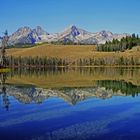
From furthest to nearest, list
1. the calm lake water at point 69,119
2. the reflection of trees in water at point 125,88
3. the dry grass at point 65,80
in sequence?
1. the dry grass at point 65,80
2. the reflection of trees in water at point 125,88
3. the calm lake water at point 69,119

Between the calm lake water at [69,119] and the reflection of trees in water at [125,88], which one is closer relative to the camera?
the calm lake water at [69,119]

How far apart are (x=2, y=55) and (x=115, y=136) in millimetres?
176589

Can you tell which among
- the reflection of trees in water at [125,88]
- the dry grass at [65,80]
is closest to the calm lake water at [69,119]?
the reflection of trees in water at [125,88]

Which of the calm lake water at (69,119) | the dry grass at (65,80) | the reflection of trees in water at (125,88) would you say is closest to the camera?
the calm lake water at (69,119)

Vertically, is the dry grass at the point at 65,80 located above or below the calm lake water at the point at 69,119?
below

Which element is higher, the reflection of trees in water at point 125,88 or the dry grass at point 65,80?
the reflection of trees in water at point 125,88

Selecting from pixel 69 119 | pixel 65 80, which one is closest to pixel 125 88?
pixel 65 80

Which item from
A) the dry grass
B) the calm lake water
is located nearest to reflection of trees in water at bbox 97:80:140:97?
the dry grass

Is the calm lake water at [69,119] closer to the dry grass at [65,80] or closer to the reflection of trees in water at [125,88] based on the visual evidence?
the reflection of trees in water at [125,88]

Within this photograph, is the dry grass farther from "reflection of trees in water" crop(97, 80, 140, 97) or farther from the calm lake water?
the calm lake water

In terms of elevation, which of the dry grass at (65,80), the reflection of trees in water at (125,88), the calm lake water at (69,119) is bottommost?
the dry grass at (65,80)

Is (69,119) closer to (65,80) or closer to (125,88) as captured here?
(125,88)

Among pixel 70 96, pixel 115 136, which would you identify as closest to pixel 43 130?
pixel 115 136

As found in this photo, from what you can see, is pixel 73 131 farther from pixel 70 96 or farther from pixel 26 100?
pixel 70 96
